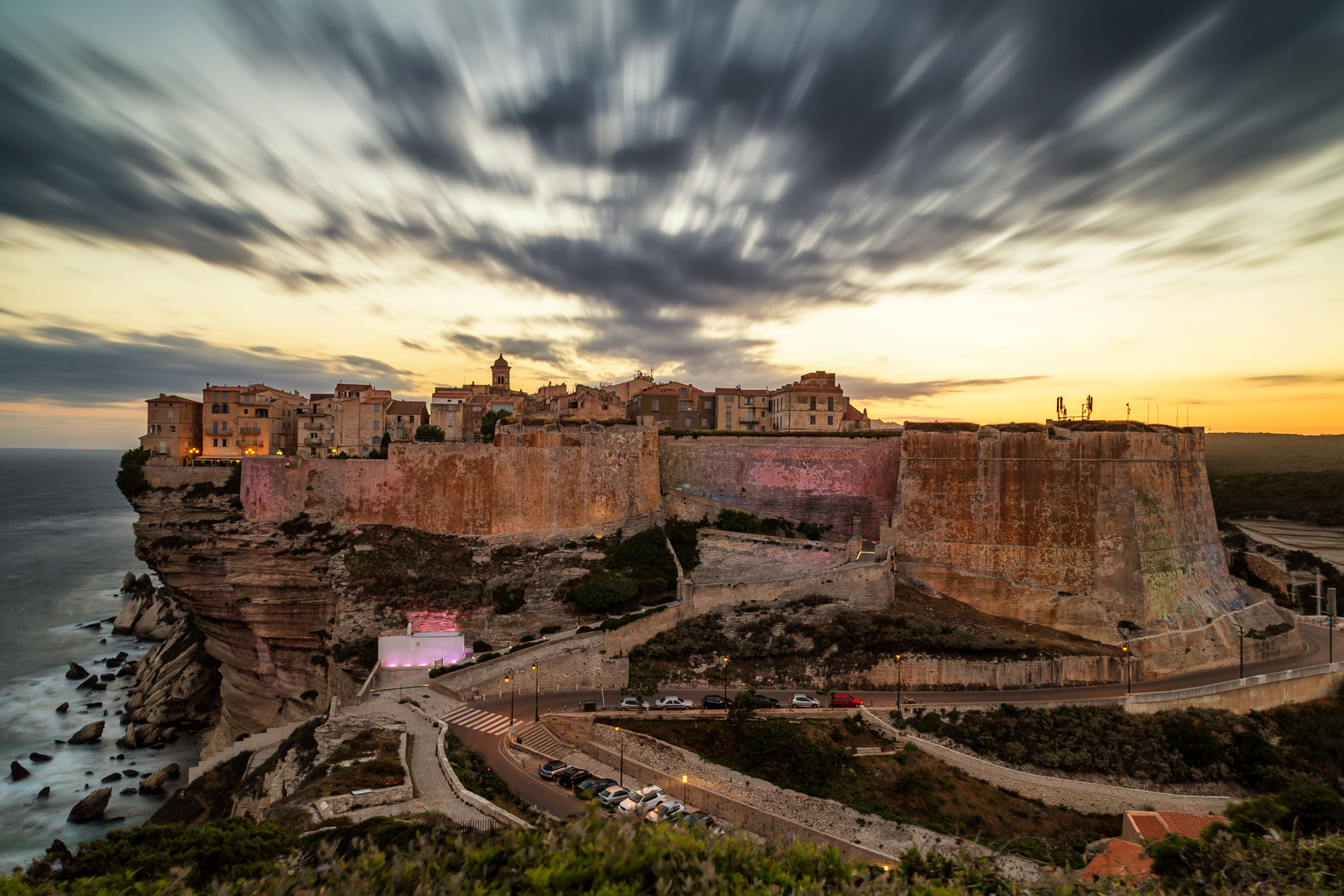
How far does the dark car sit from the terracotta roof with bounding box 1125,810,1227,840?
1458cm

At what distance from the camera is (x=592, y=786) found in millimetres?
17547

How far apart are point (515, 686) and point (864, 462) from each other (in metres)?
21.4

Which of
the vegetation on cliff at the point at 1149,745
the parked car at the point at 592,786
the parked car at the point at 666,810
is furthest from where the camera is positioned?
the vegetation on cliff at the point at 1149,745

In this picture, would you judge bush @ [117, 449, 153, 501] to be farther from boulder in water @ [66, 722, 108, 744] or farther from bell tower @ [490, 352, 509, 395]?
bell tower @ [490, 352, 509, 395]

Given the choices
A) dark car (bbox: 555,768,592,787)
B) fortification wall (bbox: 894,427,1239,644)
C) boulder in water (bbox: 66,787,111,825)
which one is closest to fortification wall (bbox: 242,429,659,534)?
boulder in water (bbox: 66,787,111,825)

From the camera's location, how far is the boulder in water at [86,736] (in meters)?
32.9

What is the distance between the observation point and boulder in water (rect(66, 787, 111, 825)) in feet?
86.0

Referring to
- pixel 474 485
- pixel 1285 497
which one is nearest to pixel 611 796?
pixel 474 485

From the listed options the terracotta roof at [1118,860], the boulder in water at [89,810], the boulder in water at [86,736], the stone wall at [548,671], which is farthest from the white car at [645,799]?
the boulder in water at [86,736]

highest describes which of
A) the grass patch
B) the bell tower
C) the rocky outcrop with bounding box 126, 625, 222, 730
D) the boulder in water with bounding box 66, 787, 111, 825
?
the bell tower

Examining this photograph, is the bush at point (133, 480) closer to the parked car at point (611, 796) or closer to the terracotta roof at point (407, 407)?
the terracotta roof at point (407, 407)

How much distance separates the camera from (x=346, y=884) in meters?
6.70

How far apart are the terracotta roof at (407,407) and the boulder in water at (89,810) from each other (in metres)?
30.1

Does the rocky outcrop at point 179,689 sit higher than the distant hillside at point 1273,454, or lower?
lower
